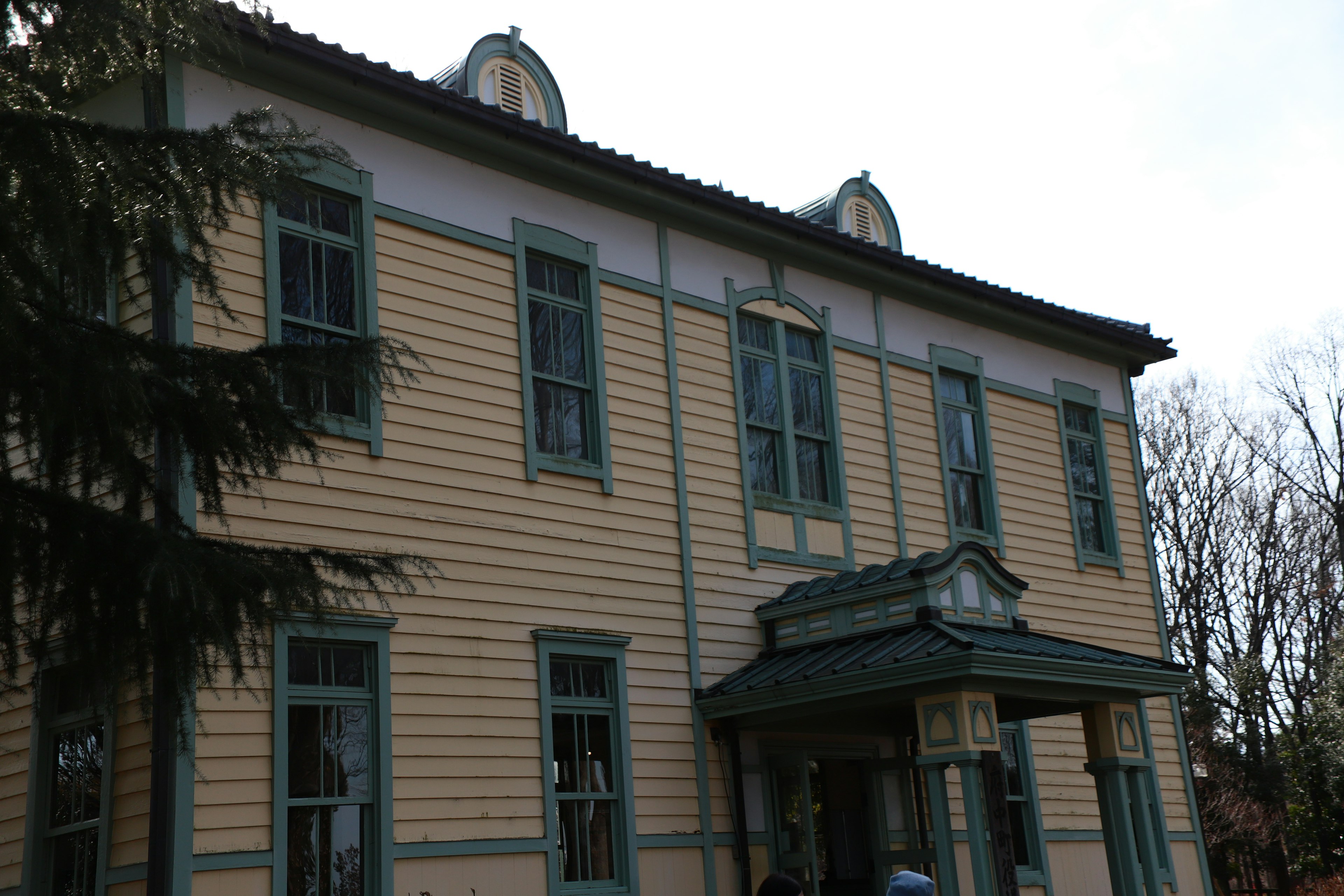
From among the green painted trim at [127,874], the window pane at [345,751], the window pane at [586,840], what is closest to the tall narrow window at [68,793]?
the green painted trim at [127,874]

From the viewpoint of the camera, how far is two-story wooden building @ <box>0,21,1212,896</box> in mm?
9469

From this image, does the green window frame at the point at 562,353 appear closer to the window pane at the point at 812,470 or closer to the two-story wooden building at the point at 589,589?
the two-story wooden building at the point at 589,589

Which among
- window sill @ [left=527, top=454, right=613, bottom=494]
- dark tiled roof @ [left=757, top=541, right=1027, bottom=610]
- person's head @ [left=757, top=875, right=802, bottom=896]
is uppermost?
window sill @ [left=527, top=454, right=613, bottom=494]

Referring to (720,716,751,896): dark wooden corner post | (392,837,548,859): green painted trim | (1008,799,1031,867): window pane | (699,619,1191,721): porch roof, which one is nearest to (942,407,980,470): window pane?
(699,619,1191,721): porch roof

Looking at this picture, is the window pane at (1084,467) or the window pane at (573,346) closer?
the window pane at (573,346)

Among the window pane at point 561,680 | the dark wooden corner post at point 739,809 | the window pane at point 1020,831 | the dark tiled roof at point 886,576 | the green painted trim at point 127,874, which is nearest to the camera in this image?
the green painted trim at point 127,874

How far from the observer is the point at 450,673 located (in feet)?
33.7

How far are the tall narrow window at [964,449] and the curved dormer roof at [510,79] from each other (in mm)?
5844

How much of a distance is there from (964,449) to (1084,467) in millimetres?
2696

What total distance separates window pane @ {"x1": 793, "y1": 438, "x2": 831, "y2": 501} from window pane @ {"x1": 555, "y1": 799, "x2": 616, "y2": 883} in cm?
421

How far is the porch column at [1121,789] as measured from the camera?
11.6m

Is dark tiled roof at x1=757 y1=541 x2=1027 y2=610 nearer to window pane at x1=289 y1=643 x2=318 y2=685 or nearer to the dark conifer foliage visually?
window pane at x1=289 y1=643 x2=318 y2=685

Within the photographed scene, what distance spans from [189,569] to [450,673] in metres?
5.09

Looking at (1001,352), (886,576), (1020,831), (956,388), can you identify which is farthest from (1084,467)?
(886,576)
